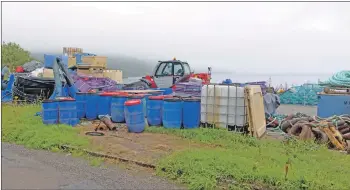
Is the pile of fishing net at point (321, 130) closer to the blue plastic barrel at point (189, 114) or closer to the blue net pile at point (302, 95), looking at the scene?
the blue plastic barrel at point (189, 114)

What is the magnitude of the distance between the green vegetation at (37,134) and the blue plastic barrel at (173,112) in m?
2.42

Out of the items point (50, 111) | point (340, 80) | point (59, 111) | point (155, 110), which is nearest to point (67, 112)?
point (59, 111)

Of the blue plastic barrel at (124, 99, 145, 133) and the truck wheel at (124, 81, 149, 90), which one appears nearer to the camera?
the blue plastic barrel at (124, 99, 145, 133)

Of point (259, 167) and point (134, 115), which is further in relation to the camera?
point (134, 115)

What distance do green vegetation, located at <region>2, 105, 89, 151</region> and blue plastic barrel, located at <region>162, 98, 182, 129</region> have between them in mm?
2416

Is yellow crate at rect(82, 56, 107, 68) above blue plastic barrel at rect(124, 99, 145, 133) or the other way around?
above

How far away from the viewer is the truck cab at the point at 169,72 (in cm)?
1634

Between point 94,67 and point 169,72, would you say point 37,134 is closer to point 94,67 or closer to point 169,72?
point 169,72

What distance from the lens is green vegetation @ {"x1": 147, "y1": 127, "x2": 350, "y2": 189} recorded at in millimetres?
5207

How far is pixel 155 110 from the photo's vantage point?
9867 millimetres

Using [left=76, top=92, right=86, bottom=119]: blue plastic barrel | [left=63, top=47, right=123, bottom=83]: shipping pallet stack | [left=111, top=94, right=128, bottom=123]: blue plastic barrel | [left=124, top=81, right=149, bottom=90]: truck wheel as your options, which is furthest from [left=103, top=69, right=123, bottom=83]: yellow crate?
[left=111, top=94, right=128, bottom=123]: blue plastic barrel

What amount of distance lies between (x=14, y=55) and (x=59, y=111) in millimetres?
39896

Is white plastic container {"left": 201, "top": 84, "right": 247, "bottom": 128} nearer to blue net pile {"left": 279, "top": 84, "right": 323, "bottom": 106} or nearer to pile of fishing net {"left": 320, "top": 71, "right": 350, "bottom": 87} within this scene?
pile of fishing net {"left": 320, "top": 71, "right": 350, "bottom": 87}

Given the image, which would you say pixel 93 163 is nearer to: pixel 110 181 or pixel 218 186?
pixel 110 181
